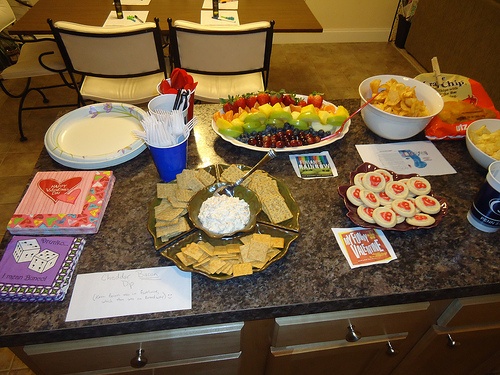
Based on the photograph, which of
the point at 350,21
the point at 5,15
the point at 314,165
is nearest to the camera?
the point at 314,165

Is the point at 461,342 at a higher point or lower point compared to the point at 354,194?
lower

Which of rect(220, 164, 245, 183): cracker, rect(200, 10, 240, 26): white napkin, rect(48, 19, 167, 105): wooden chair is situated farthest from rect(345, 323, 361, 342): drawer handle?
rect(200, 10, 240, 26): white napkin

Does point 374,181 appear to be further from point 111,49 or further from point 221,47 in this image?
point 111,49

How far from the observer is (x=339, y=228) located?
34.9 inches

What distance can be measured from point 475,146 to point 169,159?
89 cm

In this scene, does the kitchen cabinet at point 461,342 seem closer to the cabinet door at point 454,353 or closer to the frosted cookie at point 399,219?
the cabinet door at point 454,353

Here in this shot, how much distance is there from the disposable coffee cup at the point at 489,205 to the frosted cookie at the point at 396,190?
0.17 m

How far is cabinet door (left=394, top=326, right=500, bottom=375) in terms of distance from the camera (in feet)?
3.31

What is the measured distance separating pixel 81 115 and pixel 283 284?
848 millimetres

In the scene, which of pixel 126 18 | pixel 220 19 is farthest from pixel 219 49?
pixel 126 18

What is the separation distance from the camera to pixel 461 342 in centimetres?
105

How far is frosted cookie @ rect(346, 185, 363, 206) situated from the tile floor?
2000 mm

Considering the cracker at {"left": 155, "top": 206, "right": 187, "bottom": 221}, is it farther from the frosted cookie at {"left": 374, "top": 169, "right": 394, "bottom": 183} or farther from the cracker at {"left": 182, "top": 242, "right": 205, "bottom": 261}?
the frosted cookie at {"left": 374, "top": 169, "right": 394, "bottom": 183}

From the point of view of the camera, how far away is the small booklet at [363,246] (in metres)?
0.82
